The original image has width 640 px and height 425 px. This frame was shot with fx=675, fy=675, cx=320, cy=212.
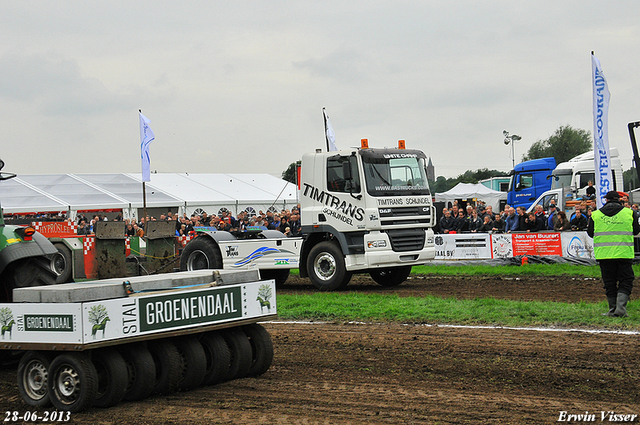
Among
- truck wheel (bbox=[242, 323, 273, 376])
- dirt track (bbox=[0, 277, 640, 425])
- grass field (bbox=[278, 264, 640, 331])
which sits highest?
truck wheel (bbox=[242, 323, 273, 376])

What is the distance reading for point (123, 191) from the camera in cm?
3462

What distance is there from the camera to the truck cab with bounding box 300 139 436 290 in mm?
14211

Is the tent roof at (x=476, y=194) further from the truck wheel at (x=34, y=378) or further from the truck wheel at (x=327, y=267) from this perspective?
the truck wheel at (x=34, y=378)

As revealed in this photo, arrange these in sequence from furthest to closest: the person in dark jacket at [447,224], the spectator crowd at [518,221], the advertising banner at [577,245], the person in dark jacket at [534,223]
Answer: the person in dark jacket at [447,224], the person in dark jacket at [534,223], the spectator crowd at [518,221], the advertising banner at [577,245]

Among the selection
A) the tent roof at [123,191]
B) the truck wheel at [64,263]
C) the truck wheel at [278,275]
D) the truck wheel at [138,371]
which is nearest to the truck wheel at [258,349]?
the truck wheel at [138,371]

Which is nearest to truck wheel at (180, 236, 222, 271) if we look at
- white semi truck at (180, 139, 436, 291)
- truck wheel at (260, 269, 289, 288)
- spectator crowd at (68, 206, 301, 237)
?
white semi truck at (180, 139, 436, 291)

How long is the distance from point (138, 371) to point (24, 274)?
223 cm

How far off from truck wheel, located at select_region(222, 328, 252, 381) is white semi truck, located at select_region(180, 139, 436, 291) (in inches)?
301

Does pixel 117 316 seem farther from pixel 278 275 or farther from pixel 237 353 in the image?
pixel 278 275

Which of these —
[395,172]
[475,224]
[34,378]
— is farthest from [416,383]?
[475,224]

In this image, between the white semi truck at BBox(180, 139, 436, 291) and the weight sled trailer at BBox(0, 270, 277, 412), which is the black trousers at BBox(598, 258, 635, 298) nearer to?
the white semi truck at BBox(180, 139, 436, 291)

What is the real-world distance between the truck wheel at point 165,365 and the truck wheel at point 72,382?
0.65 meters

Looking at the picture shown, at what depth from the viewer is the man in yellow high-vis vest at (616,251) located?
10.2 metres

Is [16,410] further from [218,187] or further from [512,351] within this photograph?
[218,187]
